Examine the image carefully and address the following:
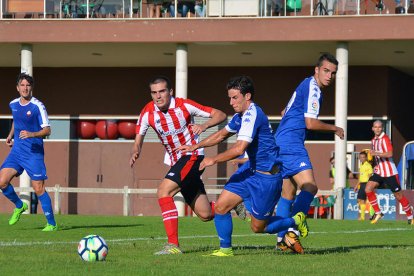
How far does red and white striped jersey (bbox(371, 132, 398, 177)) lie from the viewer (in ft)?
71.8

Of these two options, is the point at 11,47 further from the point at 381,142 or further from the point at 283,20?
the point at 381,142

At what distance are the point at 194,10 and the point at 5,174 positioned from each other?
14.1 metres

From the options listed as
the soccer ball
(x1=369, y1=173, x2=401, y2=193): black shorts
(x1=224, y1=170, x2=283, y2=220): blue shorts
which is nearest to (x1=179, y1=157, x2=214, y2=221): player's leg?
(x1=224, y1=170, x2=283, y2=220): blue shorts

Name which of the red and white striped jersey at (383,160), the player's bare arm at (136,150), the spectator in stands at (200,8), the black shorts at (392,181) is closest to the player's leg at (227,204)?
the player's bare arm at (136,150)

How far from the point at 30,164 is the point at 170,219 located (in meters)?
5.12

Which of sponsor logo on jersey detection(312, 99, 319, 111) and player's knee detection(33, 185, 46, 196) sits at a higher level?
→ sponsor logo on jersey detection(312, 99, 319, 111)

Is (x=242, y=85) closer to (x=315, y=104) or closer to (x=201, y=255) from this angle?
(x=315, y=104)

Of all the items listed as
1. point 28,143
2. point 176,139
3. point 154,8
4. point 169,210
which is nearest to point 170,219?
point 169,210

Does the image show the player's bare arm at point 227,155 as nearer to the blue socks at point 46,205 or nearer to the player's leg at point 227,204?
the player's leg at point 227,204

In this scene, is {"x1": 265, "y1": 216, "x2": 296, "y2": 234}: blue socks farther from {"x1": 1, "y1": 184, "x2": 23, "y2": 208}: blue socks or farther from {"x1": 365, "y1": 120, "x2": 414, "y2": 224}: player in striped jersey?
{"x1": 365, "y1": 120, "x2": 414, "y2": 224}: player in striped jersey

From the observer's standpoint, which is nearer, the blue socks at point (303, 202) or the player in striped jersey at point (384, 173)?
the blue socks at point (303, 202)

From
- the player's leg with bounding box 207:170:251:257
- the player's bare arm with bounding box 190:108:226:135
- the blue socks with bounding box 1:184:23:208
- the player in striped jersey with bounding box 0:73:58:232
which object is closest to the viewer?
the player's leg with bounding box 207:170:251:257

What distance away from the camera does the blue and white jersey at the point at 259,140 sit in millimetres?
11141

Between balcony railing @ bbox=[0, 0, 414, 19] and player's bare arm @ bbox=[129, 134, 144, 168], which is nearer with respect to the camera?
player's bare arm @ bbox=[129, 134, 144, 168]
